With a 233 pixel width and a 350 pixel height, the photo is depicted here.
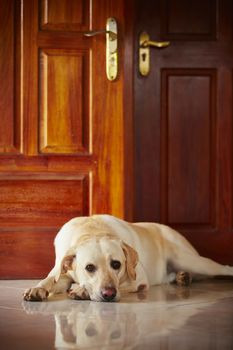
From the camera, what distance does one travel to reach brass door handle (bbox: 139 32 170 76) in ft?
14.0

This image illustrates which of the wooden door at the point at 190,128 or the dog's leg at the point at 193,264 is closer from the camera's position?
the dog's leg at the point at 193,264

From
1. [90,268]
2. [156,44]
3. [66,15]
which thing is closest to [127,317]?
[90,268]

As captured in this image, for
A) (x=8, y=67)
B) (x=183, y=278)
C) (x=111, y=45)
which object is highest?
(x=111, y=45)

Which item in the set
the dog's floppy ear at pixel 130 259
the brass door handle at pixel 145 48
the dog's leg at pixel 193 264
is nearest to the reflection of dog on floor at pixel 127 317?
the dog's floppy ear at pixel 130 259

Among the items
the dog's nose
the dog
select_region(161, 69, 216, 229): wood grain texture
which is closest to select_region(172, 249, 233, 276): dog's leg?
the dog

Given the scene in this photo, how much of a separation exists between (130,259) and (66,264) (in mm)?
275

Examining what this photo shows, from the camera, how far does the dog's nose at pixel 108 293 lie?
3158 mm

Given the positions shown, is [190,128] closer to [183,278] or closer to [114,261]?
[183,278]

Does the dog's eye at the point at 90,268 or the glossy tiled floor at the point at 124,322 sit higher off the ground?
the dog's eye at the point at 90,268

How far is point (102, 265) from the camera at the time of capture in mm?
3229

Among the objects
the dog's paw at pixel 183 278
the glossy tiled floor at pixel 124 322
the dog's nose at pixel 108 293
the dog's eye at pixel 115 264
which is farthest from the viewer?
the dog's paw at pixel 183 278

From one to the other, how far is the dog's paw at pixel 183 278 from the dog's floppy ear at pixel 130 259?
1.72ft

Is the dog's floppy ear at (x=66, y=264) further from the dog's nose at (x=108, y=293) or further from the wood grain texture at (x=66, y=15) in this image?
the wood grain texture at (x=66, y=15)

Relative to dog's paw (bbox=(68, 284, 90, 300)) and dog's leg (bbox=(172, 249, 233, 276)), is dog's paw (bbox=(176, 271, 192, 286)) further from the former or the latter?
dog's paw (bbox=(68, 284, 90, 300))
